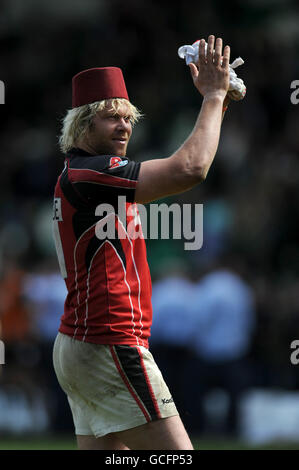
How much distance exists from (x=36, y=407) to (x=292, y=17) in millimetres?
7943

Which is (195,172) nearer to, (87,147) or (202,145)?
(202,145)

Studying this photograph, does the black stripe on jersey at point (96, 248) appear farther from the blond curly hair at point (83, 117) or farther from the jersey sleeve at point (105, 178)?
the blond curly hair at point (83, 117)

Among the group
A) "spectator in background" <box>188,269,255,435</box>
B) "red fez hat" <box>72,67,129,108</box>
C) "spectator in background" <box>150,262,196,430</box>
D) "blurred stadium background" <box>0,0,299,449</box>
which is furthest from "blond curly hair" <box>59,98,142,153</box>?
"spectator in background" <box>150,262,196,430</box>

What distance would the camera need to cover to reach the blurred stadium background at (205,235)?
10.7m

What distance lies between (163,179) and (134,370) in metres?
0.92

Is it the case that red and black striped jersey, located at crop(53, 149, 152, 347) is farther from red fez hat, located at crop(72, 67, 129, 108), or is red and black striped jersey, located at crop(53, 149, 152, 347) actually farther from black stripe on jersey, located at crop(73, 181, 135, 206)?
red fez hat, located at crop(72, 67, 129, 108)

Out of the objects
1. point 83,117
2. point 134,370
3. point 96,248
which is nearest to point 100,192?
point 96,248

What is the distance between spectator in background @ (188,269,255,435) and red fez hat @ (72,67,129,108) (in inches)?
243

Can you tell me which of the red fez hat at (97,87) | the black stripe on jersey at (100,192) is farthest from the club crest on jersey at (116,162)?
the red fez hat at (97,87)

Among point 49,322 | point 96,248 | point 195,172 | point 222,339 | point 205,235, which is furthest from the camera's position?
point 205,235

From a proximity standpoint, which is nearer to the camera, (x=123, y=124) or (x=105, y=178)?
(x=105, y=178)

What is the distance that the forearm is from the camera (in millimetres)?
4020

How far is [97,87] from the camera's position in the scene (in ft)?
15.0
